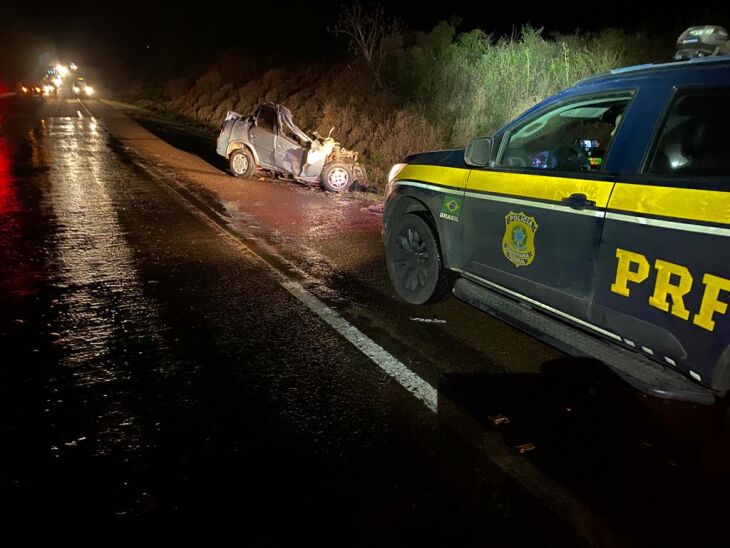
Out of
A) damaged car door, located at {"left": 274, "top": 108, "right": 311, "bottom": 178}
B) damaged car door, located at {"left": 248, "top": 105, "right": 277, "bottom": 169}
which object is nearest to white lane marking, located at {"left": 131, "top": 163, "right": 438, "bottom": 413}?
damaged car door, located at {"left": 274, "top": 108, "right": 311, "bottom": 178}

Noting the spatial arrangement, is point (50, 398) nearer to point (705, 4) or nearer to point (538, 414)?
point (538, 414)

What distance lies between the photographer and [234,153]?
506 inches

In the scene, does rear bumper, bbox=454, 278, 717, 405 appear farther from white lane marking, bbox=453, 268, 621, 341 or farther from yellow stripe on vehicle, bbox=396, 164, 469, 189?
yellow stripe on vehicle, bbox=396, 164, 469, 189

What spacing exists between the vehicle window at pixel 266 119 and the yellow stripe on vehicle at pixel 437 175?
7959mm

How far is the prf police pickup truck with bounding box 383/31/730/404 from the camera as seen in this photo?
2.89 meters

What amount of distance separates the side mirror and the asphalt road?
1394 mm

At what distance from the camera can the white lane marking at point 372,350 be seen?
3.67 meters

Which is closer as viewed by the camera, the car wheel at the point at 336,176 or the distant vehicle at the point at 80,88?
the car wheel at the point at 336,176

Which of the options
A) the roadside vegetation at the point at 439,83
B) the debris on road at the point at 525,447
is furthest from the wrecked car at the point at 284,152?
the debris on road at the point at 525,447

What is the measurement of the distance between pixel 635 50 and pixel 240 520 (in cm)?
1355

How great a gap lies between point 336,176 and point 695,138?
9348 mm

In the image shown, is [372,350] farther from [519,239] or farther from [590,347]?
[590,347]

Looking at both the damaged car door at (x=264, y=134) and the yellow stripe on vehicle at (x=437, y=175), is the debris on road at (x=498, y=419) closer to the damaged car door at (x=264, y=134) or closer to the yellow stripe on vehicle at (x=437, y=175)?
the yellow stripe on vehicle at (x=437, y=175)

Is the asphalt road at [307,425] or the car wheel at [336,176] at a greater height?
the car wheel at [336,176]
